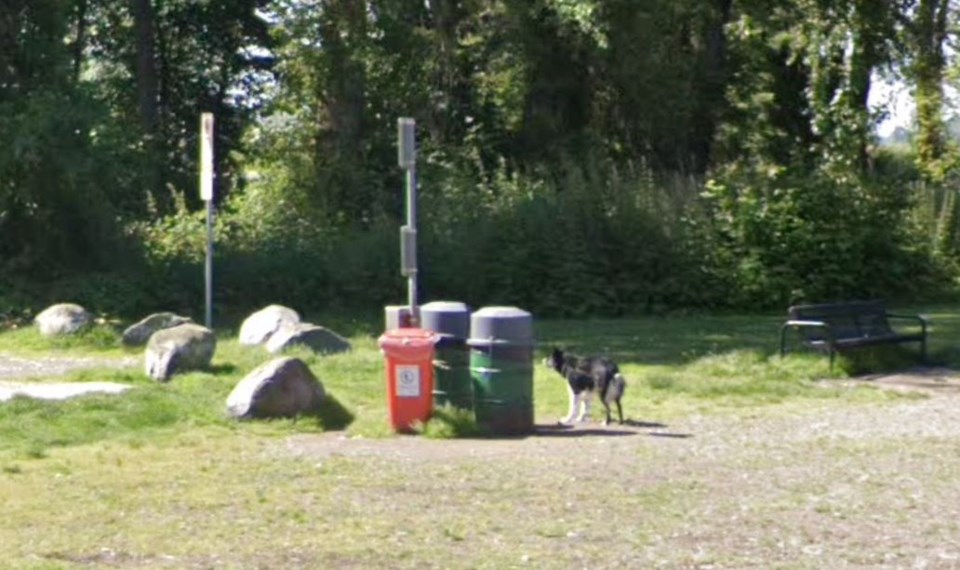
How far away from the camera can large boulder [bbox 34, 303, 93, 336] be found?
24188 mm

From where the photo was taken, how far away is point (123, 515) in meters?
11.9

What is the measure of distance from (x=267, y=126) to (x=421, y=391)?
2008 centimetres

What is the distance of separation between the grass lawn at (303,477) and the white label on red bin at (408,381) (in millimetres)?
346

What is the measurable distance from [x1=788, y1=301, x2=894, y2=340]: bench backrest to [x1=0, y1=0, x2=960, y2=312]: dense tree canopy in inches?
310

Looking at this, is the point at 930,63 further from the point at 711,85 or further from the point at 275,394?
the point at 275,394

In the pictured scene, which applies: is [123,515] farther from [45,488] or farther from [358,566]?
[358,566]

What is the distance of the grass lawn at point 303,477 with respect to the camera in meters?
10.8

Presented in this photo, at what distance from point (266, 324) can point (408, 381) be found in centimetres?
623

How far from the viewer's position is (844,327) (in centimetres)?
2091

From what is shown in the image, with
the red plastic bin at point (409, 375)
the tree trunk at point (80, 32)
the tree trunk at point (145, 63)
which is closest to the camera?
the red plastic bin at point (409, 375)

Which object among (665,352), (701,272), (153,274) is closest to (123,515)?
(665,352)

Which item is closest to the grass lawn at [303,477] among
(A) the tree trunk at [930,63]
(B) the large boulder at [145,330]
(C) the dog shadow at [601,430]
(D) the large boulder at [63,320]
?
(C) the dog shadow at [601,430]

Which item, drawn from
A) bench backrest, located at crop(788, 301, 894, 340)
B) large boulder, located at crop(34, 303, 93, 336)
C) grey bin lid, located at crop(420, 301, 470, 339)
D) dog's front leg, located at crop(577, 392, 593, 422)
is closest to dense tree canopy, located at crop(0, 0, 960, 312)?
large boulder, located at crop(34, 303, 93, 336)

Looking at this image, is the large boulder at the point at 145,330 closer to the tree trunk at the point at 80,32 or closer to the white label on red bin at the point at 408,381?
the white label on red bin at the point at 408,381
